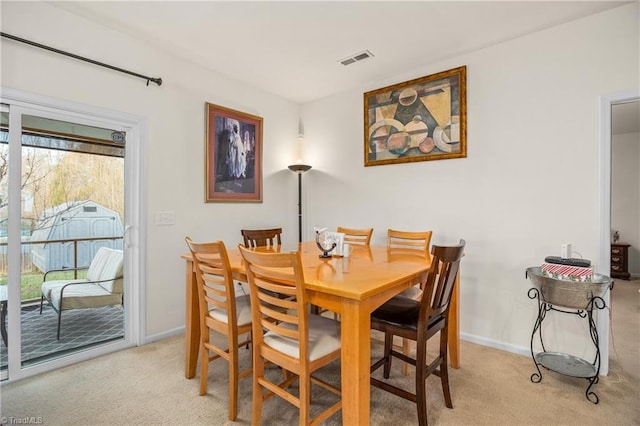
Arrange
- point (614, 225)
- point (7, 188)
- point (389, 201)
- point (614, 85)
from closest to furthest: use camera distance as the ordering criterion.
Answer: point (7, 188) < point (614, 85) < point (389, 201) < point (614, 225)

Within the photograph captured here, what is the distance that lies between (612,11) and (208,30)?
9.96 ft

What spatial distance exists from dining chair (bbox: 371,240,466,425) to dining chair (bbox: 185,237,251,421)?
80cm

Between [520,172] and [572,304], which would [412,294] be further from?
[520,172]

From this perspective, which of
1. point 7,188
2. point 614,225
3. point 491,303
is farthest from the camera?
point 614,225

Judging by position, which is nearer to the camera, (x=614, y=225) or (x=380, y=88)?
(x=380, y=88)

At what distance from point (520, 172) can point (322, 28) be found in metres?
2.03

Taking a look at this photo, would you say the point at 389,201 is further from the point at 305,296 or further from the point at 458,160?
the point at 305,296

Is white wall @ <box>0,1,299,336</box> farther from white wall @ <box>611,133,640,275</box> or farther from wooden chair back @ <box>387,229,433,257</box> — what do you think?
white wall @ <box>611,133,640,275</box>

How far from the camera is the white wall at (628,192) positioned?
4605 mm

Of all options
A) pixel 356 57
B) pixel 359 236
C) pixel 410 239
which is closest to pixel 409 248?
pixel 410 239

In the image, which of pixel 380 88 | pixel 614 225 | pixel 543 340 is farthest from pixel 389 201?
pixel 614 225

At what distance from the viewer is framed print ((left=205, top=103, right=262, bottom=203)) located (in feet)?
10.7

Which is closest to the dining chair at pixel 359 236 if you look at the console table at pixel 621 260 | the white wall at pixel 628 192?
the console table at pixel 621 260

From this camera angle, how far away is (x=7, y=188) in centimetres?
213
